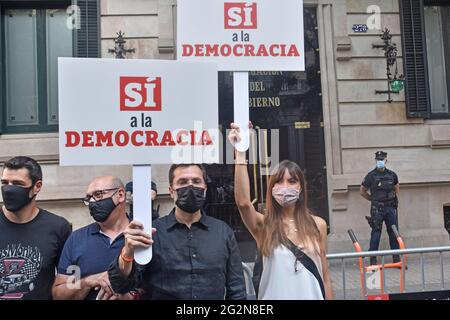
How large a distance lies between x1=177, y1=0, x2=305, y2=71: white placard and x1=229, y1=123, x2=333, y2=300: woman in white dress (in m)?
0.46

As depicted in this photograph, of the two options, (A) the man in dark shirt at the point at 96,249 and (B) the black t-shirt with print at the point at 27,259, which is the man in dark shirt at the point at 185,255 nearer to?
(A) the man in dark shirt at the point at 96,249

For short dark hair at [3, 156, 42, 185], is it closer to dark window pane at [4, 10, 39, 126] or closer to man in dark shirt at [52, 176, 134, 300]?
man in dark shirt at [52, 176, 134, 300]

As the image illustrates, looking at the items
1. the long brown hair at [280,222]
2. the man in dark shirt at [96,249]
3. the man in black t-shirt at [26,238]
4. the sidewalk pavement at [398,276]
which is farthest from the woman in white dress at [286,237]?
the sidewalk pavement at [398,276]

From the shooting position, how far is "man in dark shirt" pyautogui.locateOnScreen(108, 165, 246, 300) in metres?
2.20

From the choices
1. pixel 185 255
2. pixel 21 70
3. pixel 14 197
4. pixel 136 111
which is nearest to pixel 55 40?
pixel 21 70

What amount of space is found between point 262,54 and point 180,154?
2.76 ft

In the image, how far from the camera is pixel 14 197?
2514mm

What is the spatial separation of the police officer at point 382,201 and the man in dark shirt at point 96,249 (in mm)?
5790

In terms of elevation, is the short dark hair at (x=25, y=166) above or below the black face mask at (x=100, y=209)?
above

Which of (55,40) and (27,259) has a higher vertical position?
(55,40)

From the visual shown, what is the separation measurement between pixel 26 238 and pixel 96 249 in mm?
400

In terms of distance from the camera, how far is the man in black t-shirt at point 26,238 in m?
2.38

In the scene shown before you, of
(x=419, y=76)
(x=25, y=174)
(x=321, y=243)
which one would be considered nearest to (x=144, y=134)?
(x=25, y=174)

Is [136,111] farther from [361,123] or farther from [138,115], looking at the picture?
A: [361,123]
